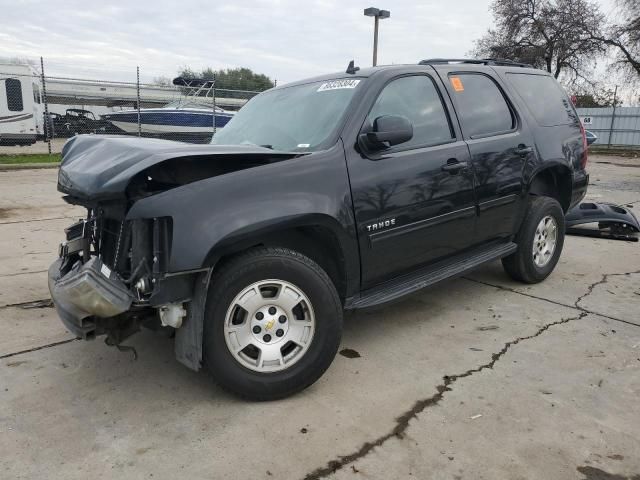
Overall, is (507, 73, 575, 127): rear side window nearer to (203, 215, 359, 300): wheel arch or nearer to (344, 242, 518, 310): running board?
(344, 242, 518, 310): running board

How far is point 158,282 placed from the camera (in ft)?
8.18

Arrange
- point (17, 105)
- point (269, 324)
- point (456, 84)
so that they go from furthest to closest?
1. point (17, 105)
2. point (456, 84)
3. point (269, 324)

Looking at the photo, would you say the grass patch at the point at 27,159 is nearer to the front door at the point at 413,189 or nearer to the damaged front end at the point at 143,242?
the damaged front end at the point at 143,242

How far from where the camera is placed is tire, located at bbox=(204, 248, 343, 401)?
2658mm

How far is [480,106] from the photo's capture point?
13.6 ft

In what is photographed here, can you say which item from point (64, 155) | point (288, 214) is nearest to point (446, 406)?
point (288, 214)

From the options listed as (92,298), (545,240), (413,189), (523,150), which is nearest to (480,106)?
(523,150)

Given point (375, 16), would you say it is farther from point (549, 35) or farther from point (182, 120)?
point (549, 35)

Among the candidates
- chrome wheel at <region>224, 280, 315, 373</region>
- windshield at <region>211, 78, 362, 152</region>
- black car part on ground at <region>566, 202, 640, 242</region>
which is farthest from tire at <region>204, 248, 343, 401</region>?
black car part on ground at <region>566, 202, 640, 242</region>

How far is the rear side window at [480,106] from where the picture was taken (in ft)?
13.1

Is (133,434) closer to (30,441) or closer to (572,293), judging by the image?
(30,441)

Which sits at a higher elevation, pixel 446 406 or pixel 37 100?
pixel 37 100

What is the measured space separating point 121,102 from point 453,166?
72.9ft

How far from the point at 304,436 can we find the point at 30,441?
4.30 feet
